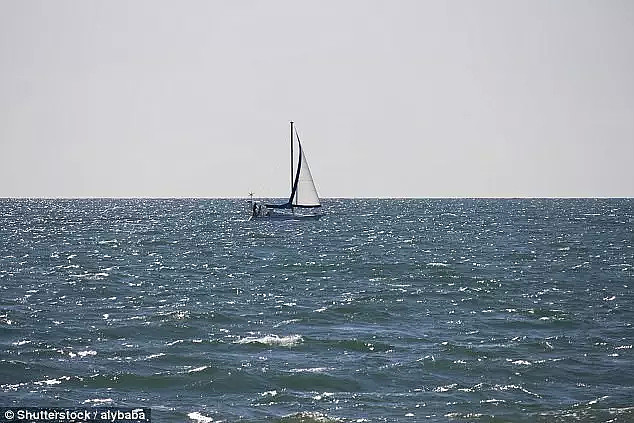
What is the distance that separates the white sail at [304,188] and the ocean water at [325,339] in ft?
166

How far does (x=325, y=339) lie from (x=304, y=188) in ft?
268

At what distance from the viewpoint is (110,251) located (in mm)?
70062

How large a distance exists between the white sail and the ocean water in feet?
166

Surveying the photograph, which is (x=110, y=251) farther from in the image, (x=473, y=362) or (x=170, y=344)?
(x=473, y=362)

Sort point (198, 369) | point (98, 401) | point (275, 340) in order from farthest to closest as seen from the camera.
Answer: point (275, 340) < point (198, 369) < point (98, 401)

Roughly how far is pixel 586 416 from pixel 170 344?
45.4 ft

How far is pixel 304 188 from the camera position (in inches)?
4336

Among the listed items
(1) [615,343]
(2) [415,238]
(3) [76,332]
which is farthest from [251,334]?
(2) [415,238]

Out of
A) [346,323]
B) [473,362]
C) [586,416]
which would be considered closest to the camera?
[586,416]

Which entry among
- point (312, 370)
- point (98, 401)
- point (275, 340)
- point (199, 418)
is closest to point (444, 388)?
point (312, 370)

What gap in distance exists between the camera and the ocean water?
68.9 feet

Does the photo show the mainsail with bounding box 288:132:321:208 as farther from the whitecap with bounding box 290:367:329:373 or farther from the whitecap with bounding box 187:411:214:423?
the whitecap with bounding box 187:411:214:423

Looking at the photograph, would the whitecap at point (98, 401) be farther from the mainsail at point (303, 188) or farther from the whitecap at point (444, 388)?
the mainsail at point (303, 188)

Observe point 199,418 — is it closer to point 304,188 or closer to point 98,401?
point 98,401
